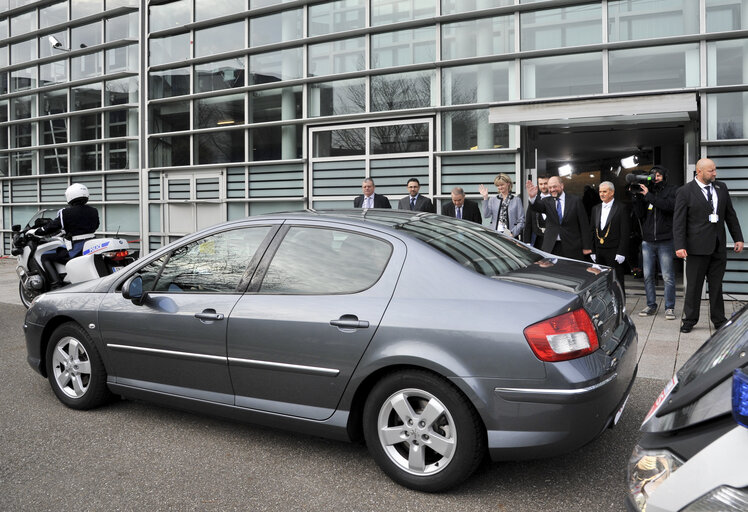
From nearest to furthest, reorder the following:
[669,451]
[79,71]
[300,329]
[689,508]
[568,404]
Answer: [689,508] < [669,451] < [568,404] < [300,329] < [79,71]

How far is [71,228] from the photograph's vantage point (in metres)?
8.39

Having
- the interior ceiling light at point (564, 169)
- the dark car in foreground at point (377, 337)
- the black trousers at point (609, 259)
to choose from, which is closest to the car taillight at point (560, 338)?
the dark car in foreground at point (377, 337)

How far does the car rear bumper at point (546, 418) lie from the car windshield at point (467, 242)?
0.69 meters

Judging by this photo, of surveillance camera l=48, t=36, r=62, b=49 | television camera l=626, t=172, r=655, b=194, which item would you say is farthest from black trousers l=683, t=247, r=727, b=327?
surveillance camera l=48, t=36, r=62, b=49

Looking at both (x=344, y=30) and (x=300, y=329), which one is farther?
(x=344, y=30)

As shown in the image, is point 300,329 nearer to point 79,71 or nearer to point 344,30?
point 344,30

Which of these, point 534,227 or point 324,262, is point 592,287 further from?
point 534,227

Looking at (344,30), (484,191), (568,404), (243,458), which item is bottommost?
(243,458)

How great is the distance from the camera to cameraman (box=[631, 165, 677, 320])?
25.3ft

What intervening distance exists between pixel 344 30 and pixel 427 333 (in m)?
9.54

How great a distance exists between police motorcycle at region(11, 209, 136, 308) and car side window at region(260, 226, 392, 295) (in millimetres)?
4807

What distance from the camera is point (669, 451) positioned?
178 cm

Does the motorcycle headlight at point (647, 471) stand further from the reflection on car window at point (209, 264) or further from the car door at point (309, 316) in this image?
the reflection on car window at point (209, 264)

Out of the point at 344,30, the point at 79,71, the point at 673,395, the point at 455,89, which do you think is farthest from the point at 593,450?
Answer: the point at 79,71
